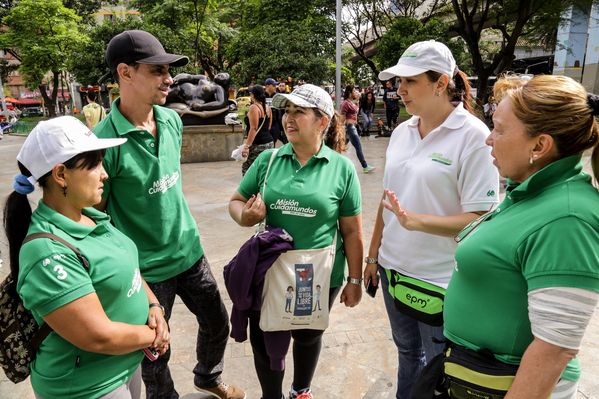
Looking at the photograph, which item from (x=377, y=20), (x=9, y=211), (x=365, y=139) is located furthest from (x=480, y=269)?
(x=377, y=20)

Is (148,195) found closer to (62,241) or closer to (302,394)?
(62,241)

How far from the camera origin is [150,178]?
218 centimetres

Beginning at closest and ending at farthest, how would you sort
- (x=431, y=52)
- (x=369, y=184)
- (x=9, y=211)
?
(x=9, y=211) → (x=431, y=52) → (x=369, y=184)

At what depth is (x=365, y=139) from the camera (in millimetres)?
15352

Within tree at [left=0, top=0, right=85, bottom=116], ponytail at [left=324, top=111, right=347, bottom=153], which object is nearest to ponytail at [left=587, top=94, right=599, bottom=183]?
ponytail at [left=324, top=111, right=347, bottom=153]

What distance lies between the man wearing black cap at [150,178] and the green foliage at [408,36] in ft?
64.1

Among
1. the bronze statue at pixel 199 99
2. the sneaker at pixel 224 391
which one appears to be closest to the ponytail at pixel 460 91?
the sneaker at pixel 224 391

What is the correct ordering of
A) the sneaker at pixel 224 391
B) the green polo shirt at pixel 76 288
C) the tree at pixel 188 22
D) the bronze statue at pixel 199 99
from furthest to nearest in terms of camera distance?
the tree at pixel 188 22 → the bronze statue at pixel 199 99 → the sneaker at pixel 224 391 → the green polo shirt at pixel 76 288

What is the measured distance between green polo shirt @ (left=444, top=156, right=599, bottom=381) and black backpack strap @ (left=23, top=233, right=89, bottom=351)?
4.12ft

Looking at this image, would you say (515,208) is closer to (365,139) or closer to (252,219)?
(252,219)

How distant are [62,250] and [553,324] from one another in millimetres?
1469

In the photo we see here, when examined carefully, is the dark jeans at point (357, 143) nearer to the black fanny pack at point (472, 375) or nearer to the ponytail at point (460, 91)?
the ponytail at point (460, 91)

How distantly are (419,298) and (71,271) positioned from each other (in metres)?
1.46

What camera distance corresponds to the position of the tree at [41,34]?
25.0 meters
